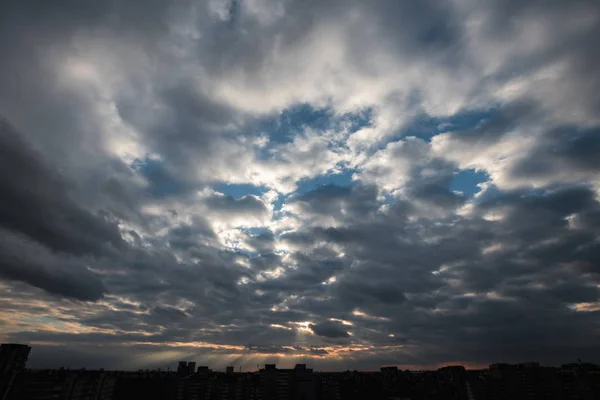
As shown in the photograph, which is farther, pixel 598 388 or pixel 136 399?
pixel 136 399

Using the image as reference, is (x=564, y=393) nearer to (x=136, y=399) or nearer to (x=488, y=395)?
(x=488, y=395)

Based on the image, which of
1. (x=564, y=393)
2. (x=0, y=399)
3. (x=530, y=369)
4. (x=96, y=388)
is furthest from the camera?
(x=530, y=369)

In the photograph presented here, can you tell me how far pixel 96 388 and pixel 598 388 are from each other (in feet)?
761

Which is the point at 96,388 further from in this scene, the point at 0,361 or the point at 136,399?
the point at 136,399

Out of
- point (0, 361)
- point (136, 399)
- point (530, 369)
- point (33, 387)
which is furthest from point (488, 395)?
point (0, 361)

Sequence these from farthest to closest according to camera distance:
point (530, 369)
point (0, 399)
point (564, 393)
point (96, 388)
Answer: point (530, 369)
point (564, 393)
point (96, 388)
point (0, 399)

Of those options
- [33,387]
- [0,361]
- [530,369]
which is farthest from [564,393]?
[0,361]

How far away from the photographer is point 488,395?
191 metres

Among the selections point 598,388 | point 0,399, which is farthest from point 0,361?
point 598,388

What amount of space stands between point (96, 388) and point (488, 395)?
20670 cm

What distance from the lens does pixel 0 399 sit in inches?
4651

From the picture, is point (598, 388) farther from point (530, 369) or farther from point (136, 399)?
point (136, 399)

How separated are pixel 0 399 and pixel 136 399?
9505 centimetres

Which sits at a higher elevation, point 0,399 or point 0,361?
point 0,361
